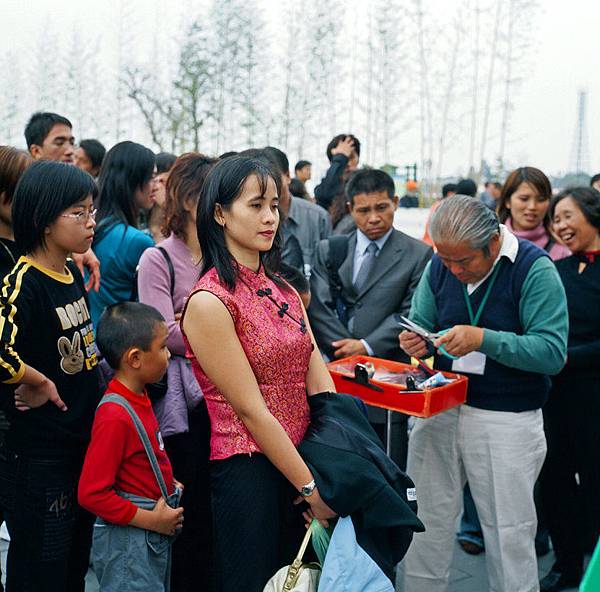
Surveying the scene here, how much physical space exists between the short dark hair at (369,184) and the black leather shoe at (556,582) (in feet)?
5.98

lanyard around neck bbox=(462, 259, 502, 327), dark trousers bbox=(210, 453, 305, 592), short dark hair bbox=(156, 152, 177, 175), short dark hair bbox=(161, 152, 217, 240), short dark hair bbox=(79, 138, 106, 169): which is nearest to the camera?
dark trousers bbox=(210, 453, 305, 592)

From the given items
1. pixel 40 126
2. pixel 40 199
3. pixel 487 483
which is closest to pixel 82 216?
pixel 40 199

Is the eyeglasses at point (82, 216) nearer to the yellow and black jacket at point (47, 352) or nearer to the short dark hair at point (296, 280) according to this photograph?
the yellow and black jacket at point (47, 352)

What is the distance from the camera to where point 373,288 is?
3256 millimetres

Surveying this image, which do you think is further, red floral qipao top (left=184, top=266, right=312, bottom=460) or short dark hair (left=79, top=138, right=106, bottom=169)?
short dark hair (left=79, top=138, right=106, bottom=169)

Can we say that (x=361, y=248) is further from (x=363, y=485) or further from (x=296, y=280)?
(x=363, y=485)

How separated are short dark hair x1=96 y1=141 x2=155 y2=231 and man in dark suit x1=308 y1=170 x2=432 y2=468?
2.95 feet

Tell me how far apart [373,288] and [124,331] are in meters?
1.35

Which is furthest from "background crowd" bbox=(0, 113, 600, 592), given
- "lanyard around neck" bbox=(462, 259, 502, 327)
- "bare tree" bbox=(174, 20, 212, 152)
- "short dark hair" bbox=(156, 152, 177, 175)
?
"bare tree" bbox=(174, 20, 212, 152)

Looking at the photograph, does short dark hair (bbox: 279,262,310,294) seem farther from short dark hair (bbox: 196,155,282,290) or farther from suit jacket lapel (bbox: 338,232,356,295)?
short dark hair (bbox: 196,155,282,290)

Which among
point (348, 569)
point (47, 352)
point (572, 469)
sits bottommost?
point (572, 469)

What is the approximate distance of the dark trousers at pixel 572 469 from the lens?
3188mm

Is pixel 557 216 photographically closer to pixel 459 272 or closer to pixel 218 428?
pixel 459 272

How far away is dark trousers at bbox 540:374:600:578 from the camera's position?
10.5 ft
